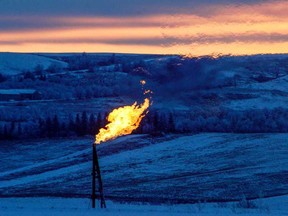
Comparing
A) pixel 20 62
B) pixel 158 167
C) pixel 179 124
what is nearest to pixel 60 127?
pixel 179 124

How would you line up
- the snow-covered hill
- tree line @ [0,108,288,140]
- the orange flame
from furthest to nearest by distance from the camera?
1. the snow-covered hill
2. tree line @ [0,108,288,140]
3. the orange flame

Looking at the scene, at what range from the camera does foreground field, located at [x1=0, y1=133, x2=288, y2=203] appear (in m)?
46.9

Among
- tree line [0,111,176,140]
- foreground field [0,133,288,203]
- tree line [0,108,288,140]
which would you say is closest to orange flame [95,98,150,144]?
foreground field [0,133,288,203]

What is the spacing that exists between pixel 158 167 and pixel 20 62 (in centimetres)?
10588

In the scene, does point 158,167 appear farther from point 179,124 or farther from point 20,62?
point 20,62

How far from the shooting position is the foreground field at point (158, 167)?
4694 centimetres

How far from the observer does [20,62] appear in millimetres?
162375

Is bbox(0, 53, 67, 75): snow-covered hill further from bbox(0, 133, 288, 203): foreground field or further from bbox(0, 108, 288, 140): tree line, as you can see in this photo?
bbox(0, 133, 288, 203): foreground field

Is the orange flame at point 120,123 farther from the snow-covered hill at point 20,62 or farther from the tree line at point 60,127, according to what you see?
the snow-covered hill at point 20,62

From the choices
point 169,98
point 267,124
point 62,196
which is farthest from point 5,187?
point 267,124

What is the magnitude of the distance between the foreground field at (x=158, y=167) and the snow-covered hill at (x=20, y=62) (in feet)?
245

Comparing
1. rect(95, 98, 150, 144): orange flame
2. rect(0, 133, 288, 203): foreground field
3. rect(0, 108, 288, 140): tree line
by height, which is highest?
rect(95, 98, 150, 144): orange flame

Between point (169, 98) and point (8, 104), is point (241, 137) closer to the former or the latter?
point (169, 98)

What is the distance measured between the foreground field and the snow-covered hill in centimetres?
7481
